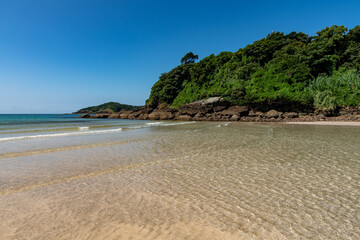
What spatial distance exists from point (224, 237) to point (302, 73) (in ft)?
133

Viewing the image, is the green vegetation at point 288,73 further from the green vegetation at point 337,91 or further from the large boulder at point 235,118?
the large boulder at point 235,118

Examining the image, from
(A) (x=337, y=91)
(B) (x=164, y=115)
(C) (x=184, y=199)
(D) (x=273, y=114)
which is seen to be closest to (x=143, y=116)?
(B) (x=164, y=115)

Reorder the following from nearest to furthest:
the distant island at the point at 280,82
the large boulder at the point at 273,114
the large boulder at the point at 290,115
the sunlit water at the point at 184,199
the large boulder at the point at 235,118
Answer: the sunlit water at the point at 184,199, the distant island at the point at 280,82, the large boulder at the point at 290,115, the large boulder at the point at 273,114, the large boulder at the point at 235,118

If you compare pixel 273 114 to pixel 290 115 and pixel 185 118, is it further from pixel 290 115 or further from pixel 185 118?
pixel 185 118

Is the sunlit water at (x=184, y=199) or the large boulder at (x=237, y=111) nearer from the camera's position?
the sunlit water at (x=184, y=199)

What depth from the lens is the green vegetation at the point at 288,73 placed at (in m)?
30.9

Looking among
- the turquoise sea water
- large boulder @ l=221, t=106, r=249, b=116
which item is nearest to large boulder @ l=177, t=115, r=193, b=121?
large boulder @ l=221, t=106, r=249, b=116

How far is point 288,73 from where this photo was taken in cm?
3600

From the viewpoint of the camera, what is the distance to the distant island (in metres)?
30.6

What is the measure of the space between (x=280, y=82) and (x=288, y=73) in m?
2.52

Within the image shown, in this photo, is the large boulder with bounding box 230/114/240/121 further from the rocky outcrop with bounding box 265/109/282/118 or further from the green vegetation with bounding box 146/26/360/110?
the rocky outcrop with bounding box 265/109/282/118

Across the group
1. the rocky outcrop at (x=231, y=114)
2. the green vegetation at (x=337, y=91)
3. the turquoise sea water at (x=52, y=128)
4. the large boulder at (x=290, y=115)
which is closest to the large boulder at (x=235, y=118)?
the rocky outcrop at (x=231, y=114)

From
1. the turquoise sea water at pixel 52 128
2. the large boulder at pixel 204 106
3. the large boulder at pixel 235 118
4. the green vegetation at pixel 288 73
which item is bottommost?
the large boulder at pixel 235 118

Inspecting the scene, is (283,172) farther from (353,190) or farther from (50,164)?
(50,164)
